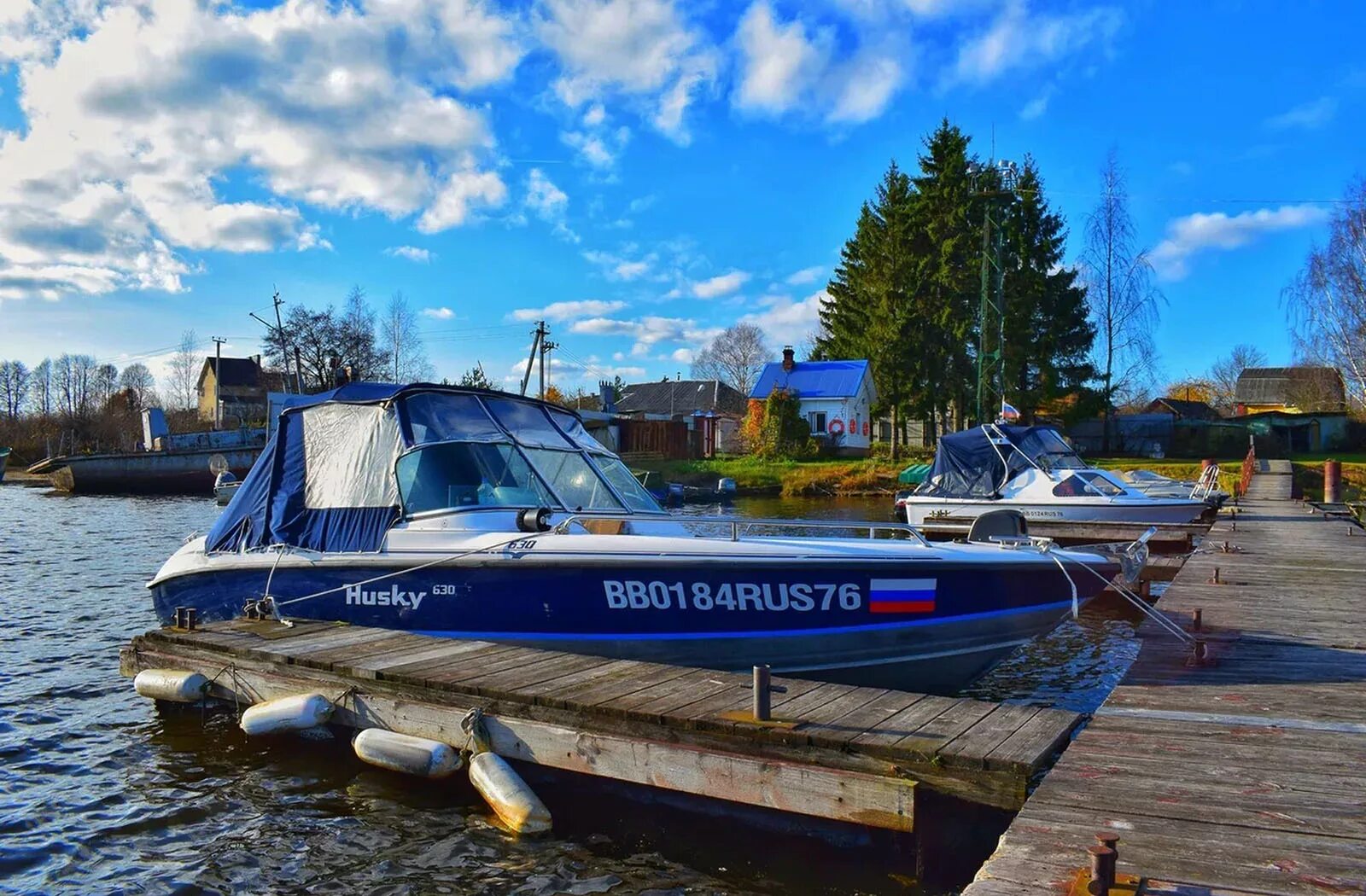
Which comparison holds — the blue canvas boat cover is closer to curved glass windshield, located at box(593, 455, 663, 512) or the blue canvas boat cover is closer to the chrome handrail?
curved glass windshield, located at box(593, 455, 663, 512)

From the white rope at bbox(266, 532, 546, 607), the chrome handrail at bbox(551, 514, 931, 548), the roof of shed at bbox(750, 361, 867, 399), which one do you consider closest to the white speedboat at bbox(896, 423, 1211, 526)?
the chrome handrail at bbox(551, 514, 931, 548)

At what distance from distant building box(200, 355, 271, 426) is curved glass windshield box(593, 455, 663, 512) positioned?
83.6m

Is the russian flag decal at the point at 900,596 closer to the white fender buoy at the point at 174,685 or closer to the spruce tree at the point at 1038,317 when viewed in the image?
the white fender buoy at the point at 174,685

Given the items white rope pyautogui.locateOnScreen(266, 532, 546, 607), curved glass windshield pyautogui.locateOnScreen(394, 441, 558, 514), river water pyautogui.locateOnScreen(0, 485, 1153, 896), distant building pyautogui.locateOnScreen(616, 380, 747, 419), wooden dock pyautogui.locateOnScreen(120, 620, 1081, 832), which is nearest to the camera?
wooden dock pyautogui.locateOnScreen(120, 620, 1081, 832)

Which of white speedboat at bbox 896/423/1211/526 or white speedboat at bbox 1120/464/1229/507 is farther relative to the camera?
white speedboat at bbox 1120/464/1229/507

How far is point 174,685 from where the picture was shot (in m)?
7.58

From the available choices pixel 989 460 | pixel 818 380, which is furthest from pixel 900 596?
pixel 818 380

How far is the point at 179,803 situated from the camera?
21.0ft

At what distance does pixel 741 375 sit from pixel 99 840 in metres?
84.4

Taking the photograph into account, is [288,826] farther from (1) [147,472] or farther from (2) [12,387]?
(2) [12,387]

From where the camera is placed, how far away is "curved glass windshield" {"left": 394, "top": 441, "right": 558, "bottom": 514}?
8195mm

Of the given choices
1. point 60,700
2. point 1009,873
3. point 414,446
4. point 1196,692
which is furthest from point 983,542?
point 60,700

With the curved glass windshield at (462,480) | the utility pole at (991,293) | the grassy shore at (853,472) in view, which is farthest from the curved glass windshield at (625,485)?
the utility pole at (991,293)

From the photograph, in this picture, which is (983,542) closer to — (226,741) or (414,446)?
(414,446)
